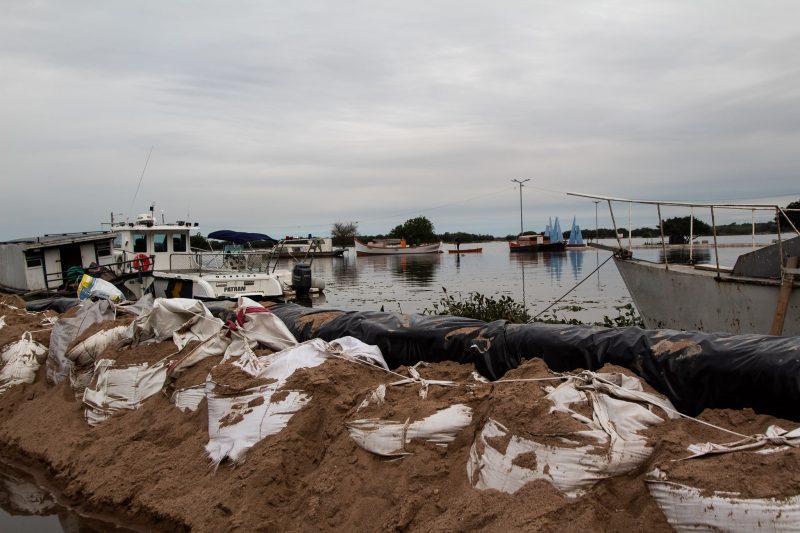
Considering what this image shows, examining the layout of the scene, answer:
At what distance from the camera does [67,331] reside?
259 inches

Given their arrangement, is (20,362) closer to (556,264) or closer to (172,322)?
(172,322)

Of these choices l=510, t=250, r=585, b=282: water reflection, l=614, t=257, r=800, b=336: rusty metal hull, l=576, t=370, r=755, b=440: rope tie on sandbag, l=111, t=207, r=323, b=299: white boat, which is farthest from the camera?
l=510, t=250, r=585, b=282: water reflection

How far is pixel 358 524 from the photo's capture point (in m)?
3.19

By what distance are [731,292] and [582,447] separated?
22.1 feet

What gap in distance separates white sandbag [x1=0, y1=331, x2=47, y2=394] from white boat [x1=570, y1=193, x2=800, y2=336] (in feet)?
26.2

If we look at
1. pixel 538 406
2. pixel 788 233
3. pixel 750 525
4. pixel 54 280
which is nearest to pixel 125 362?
pixel 538 406

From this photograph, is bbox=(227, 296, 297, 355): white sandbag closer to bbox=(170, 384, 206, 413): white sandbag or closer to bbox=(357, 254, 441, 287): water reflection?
bbox=(170, 384, 206, 413): white sandbag

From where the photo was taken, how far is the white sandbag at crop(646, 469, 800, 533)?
2260 millimetres

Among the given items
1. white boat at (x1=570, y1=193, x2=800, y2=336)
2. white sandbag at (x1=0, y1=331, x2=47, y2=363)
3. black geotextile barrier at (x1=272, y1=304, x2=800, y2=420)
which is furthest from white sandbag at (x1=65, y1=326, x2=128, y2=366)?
white boat at (x1=570, y1=193, x2=800, y2=336)

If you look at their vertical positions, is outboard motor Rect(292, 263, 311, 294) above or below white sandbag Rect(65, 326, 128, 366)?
below

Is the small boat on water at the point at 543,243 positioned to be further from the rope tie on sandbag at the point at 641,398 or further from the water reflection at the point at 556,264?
Result: the rope tie on sandbag at the point at 641,398

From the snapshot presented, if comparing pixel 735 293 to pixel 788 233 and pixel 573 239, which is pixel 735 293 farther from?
pixel 573 239

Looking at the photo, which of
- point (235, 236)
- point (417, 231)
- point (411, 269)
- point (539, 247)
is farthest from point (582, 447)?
point (417, 231)

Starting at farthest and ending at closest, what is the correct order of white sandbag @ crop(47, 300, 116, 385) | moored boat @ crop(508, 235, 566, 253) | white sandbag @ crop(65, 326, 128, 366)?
moored boat @ crop(508, 235, 566, 253) → white sandbag @ crop(47, 300, 116, 385) → white sandbag @ crop(65, 326, 128, 366)
